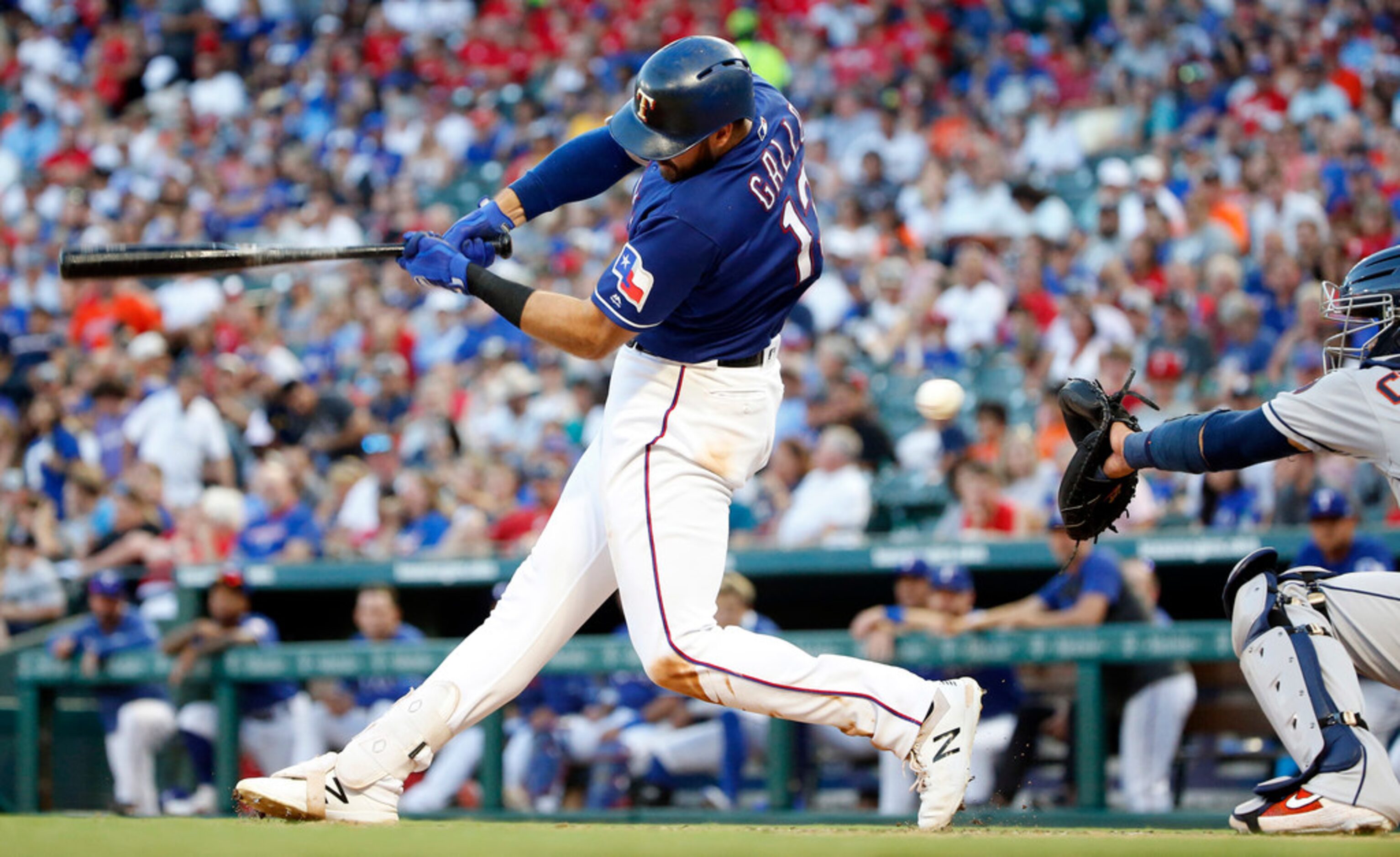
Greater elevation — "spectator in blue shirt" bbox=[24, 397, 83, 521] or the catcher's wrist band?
"spectator in blue shirt" bbox=[24, 397, 83, 521]

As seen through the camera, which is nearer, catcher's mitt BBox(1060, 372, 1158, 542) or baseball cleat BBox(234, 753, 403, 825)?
baseball cleat BBox(234, 753, 403, 825)

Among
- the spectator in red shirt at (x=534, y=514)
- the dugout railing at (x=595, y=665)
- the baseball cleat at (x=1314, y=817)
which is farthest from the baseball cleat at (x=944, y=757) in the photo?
the spectator in red shirt at (x=534, y=514)

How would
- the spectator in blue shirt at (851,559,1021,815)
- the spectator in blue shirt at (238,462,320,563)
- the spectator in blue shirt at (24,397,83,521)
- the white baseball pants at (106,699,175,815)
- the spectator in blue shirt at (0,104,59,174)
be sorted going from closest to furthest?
the spectator in blue shirt at (851,559,1021,815), the white baseball pants at (106,699,175,815), the spectator in blue shirt at (238,462,320,563), the spectator in blue shirt at (24,397,83,521), the spectator in blue shirt at (0,104,59,174)

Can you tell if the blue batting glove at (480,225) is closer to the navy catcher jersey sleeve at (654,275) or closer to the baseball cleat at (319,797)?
the navy catcher jersey sleeve at (654,275)

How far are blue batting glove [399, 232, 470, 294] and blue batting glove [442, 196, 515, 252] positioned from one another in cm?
8

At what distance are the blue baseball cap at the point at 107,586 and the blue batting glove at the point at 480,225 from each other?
4.62 m

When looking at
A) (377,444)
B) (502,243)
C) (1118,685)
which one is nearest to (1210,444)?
(502,243)

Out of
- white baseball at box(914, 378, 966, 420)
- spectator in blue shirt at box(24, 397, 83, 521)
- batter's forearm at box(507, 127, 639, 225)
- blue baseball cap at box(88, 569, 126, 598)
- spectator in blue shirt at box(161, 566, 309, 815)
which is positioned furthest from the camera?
spectator in blue shirt at box(24, 397, 83, 521)

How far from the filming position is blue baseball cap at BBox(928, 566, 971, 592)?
6.50m

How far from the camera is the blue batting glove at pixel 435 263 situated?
12.0 feet

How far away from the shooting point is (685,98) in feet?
11.5

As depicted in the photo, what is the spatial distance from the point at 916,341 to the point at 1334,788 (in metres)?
6.11

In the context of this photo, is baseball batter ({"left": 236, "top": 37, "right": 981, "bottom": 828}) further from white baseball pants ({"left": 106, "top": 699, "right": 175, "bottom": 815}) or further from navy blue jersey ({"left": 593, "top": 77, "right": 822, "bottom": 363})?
white baseball pants ({"left": 106, "top": 699, "right": 175, "bottom": 815})

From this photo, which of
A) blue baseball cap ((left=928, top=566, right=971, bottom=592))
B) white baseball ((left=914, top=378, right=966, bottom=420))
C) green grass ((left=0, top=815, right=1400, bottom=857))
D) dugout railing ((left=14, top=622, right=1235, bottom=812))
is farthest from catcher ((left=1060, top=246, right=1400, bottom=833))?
white baseball ((left=914, top=378, right=966, bottom=420))
